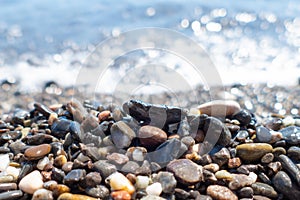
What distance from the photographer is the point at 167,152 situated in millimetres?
2309

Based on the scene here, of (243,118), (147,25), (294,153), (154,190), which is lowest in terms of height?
(154,190)

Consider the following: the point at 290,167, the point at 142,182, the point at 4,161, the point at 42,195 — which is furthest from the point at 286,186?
the point at 4,161

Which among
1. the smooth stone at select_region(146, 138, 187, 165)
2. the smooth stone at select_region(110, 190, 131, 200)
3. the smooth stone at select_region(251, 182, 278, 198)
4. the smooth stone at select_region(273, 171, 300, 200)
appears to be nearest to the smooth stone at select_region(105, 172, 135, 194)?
the smooth stone at select_region(110, 190, 131, 200)

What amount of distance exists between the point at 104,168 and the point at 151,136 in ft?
1.18

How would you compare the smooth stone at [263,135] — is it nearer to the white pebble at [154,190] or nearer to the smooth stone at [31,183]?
the white pebble at [154,190]

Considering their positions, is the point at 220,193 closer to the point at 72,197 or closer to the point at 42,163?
the point at 72,197

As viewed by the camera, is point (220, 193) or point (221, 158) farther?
point (221, 158)

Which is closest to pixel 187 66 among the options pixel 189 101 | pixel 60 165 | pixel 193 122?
pixel 189 101

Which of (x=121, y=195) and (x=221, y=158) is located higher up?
(x=221, y=158)

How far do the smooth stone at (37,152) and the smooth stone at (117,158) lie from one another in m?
0.42

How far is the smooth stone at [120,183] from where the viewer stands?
2098mm

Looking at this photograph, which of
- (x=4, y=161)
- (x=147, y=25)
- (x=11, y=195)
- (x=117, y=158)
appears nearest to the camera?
(x=11, y=195)

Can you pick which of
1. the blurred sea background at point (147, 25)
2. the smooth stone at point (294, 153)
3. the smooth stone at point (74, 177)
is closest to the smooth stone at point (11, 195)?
the smooth stone at point (74, 177)

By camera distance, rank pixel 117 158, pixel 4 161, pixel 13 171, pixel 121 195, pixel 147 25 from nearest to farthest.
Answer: pixel 121 195 → pixel 117 158 → pixel 13 171 → pixel 4 161 → pixel 147 25
